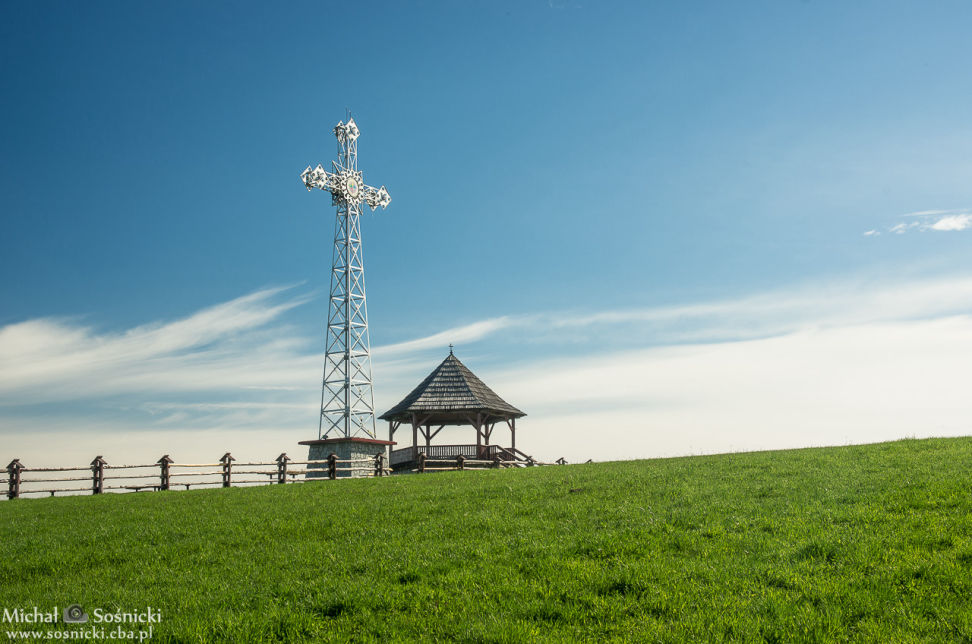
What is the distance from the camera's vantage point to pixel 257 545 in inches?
471

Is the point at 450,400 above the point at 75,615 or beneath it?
above

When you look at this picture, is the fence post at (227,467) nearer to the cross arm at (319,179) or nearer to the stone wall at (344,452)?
the stone wall at (344,452)

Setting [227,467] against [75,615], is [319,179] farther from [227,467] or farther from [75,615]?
[75,615]

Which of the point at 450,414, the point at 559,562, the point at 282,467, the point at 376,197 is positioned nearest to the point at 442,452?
the point at 450,414

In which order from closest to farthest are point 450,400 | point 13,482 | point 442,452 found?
point 13,482
point 442,452
point 450,400

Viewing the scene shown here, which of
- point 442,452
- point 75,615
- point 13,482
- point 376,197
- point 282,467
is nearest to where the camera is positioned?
point 75,615

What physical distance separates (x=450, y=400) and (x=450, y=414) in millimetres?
802

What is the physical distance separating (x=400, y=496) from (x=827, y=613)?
10752mm

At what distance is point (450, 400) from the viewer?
118 feet

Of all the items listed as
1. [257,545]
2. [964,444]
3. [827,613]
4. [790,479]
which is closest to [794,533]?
[827,613]

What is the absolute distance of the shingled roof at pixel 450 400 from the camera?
35.4 metres

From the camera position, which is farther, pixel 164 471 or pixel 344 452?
pixel 344 452

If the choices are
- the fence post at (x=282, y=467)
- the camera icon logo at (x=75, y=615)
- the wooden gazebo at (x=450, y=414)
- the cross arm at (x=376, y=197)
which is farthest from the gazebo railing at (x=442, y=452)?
the camera icon logo at (x=75, y=615)

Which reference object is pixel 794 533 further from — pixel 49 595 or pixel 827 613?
pixel 49 595
